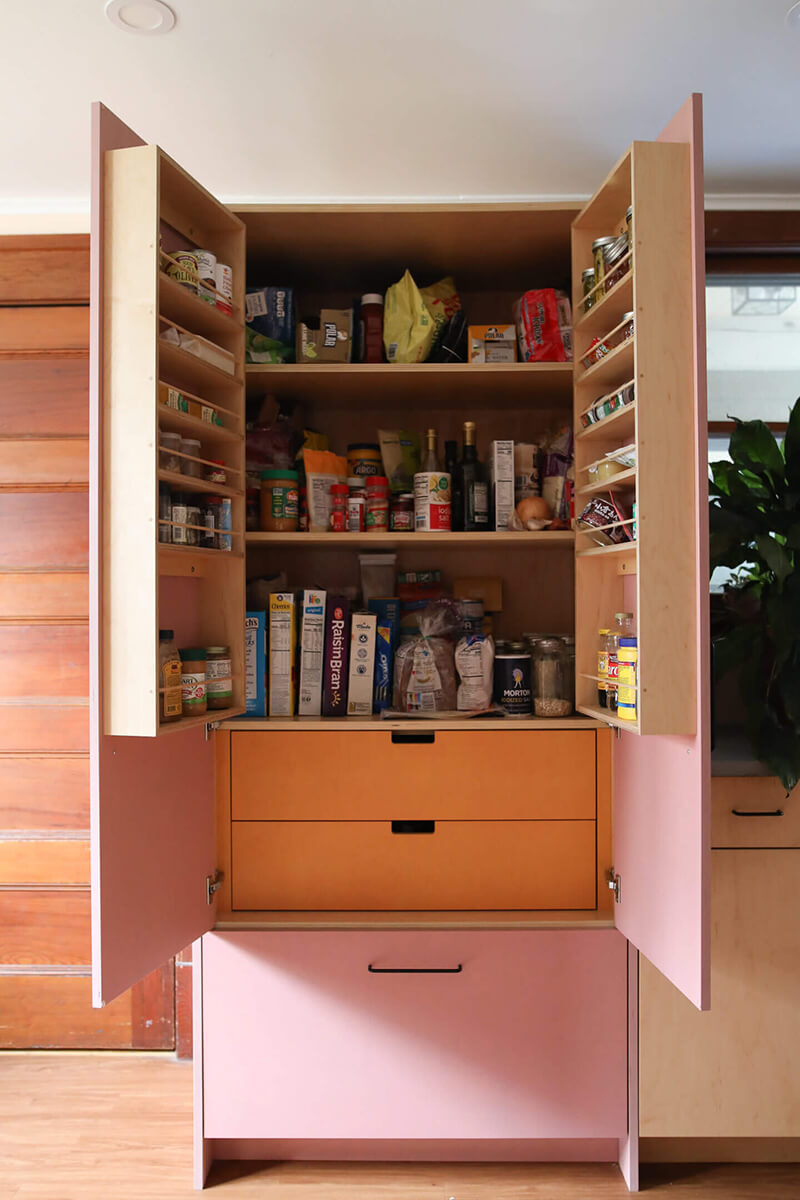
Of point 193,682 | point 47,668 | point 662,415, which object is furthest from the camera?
point 47,668

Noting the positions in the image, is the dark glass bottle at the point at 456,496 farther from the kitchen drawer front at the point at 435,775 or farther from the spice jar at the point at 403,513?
the kitchen drawer front at the point at 435,775

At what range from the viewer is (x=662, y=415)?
1398 mm

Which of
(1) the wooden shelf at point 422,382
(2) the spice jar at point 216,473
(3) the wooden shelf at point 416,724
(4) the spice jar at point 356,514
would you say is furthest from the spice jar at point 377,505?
(3) the wooden shelf at point 416,724

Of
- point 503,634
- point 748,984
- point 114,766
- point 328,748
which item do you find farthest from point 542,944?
point 114,766

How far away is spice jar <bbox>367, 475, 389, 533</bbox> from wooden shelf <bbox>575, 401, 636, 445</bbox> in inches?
17.8

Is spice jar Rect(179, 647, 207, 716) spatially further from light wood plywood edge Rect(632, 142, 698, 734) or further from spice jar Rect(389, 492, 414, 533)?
light wood plywood edge Rect(632, 142, 698, 734)

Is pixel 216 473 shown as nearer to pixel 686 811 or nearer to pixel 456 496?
pixel 456 496

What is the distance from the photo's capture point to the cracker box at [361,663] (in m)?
1.93

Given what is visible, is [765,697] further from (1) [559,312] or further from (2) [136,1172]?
(2) [136,1172]

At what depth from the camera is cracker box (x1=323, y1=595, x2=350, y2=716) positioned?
191 centimetres

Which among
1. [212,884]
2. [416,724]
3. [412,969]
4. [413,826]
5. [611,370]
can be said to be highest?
[611,370]

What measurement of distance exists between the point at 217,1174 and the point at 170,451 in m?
1.57

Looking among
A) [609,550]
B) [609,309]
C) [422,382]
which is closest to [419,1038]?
[609,550]

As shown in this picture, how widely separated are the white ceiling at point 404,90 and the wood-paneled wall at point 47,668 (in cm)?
35
